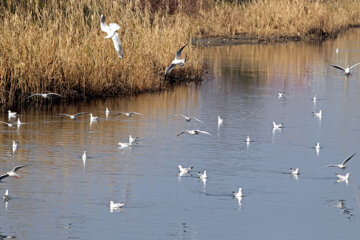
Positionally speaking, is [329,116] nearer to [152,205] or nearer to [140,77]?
[140,77]

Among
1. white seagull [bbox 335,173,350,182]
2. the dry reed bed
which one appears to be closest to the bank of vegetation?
the dry reed bed

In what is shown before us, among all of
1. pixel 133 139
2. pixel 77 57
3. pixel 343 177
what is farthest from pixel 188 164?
pixel 77 57

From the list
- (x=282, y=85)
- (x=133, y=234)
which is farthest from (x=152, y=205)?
(x=282, y=85)

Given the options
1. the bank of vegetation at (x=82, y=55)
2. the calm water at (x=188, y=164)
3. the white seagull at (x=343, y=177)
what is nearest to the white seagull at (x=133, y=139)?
the calm water at (x=188, y=164)

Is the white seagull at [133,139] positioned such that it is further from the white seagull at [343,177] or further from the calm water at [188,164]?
the white seagull at [343,177]

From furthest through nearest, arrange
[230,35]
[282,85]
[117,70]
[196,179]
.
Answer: [230,35], [282,85], [117,70], [196,179]

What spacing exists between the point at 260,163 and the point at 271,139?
88.9 inches

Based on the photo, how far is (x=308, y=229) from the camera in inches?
385

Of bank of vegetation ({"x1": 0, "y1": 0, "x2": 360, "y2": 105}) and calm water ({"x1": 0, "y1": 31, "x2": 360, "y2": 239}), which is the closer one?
calm water ({"x1": 0, "y1": 31, "x2": 360, "y2": 239})

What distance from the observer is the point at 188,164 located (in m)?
13.2

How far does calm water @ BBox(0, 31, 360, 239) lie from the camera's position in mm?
9805

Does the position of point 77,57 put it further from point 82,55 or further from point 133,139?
point 133,139

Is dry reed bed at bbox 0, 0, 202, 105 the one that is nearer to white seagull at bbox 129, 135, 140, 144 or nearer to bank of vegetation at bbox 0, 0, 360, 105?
bank of vegetation at bbox 0, 0, 360, 105

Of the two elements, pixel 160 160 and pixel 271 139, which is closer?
pixel 160 160
